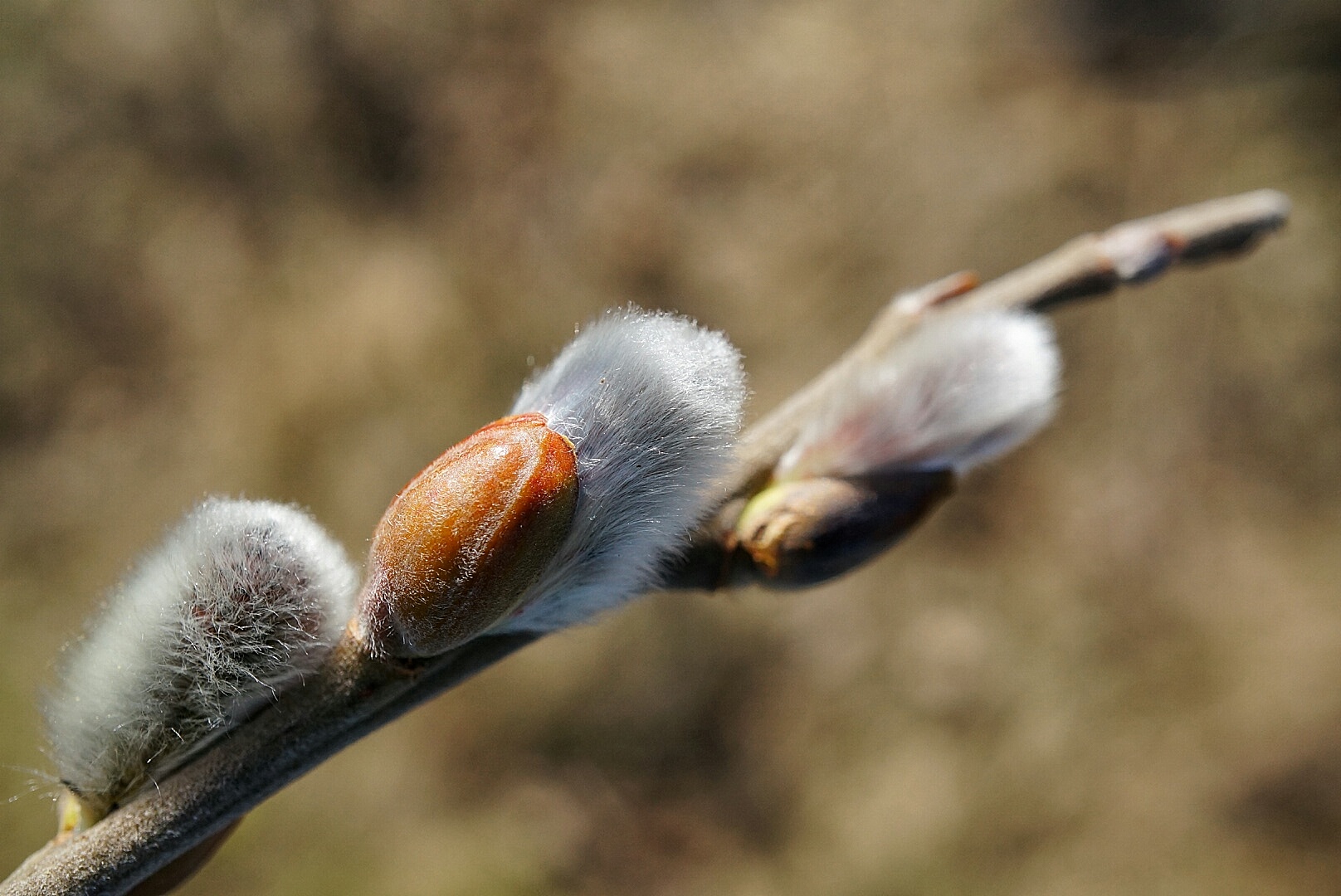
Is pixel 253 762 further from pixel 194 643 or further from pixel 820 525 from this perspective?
pixel 820 525

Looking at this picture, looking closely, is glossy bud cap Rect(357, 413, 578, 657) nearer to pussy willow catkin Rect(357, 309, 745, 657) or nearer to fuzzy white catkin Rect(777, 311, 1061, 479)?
pussy willow catkin Rect(357, 309, 745, 657)

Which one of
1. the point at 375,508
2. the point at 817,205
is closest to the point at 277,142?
the point at 375,508

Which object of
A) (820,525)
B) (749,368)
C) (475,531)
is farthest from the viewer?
(749,368)

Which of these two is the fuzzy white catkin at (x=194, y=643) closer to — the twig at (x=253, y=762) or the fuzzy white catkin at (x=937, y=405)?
the twig at (x=253, y=762)

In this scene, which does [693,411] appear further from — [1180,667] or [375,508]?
[1180,667]

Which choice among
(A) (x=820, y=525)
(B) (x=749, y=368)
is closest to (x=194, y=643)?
(A) (x=820, y=525)

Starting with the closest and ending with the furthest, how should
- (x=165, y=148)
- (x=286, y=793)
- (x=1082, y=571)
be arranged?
(x=286, y=793) < (x=165, y=148) < (x=1082, y=571)

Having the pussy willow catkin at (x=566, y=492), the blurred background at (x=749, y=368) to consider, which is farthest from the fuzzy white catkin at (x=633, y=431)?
the blurred background at (x=749, y=368)
